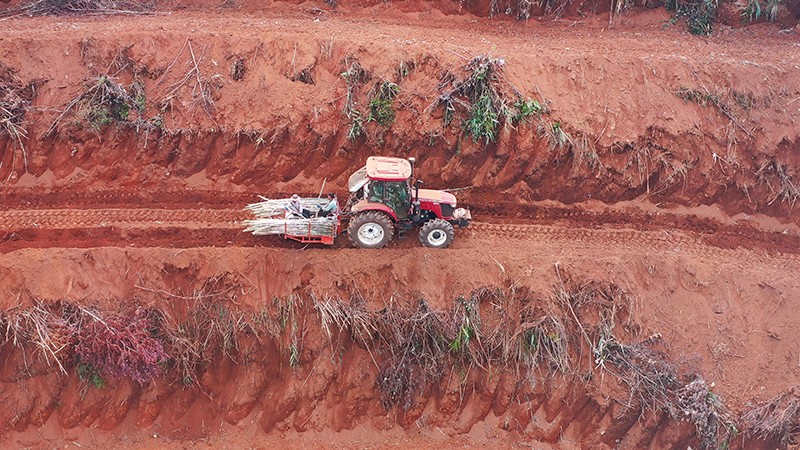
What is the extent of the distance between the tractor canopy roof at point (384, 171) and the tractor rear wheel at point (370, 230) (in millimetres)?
596

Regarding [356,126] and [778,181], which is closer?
[356,126]

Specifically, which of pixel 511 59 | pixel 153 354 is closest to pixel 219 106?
pixel 153 354

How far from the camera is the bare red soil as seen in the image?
9.55 metres

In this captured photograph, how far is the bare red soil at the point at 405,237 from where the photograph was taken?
376 inches

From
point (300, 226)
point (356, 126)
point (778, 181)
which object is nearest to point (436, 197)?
point (356, 126)

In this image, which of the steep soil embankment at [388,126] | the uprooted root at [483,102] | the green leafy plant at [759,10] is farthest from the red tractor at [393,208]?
the green leafy plant at [759,10]

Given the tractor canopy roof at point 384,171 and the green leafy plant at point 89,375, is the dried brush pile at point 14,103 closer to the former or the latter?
the green leafy plant at point 89,375

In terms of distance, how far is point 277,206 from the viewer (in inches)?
396

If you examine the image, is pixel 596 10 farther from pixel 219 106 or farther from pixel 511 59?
pixel 219 106

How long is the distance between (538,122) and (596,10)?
13.6ft

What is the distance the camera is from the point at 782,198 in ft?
37.3

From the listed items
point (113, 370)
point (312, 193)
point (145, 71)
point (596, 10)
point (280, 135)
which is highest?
point (596, 10)

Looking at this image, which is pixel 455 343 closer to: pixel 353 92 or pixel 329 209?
pixel 329 209

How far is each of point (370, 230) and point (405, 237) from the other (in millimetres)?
836
